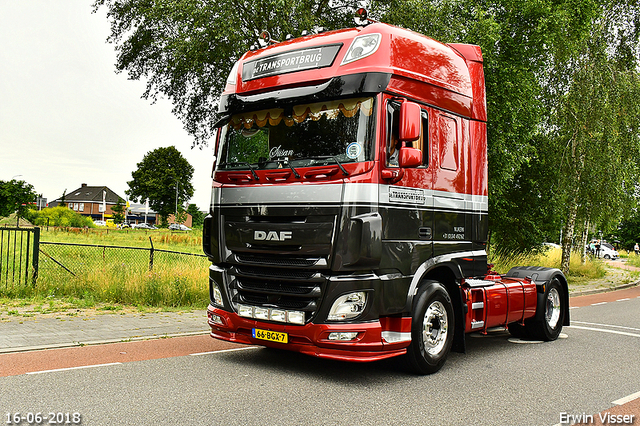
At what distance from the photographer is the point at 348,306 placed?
5762 millimetres

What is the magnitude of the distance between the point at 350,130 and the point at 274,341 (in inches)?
93.3

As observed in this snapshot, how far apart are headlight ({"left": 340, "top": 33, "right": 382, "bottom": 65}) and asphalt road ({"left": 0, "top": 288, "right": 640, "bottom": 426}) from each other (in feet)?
11.4

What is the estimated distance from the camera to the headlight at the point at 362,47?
6105 millimetres

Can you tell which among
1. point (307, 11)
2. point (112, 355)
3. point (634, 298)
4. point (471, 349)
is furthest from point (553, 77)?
point (112, 355)

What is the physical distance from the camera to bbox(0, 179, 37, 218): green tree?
5475 cm

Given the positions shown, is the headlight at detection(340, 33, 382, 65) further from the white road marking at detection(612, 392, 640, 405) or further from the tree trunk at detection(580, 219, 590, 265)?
the tree trunk at detection(580, 219, 590, 265)

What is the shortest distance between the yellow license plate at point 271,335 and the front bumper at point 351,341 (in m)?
0.03

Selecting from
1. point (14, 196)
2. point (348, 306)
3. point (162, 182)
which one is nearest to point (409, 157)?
point (348, 306)

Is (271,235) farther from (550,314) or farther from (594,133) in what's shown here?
(594,133)

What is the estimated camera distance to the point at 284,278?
5.98 m

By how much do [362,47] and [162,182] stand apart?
74334mm

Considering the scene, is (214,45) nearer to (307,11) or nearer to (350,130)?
(307,11)

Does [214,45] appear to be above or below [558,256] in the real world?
above

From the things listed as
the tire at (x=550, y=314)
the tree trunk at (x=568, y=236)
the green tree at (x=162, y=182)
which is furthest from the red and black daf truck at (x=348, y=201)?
the green tree at (x=162, y=182)
